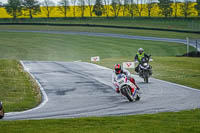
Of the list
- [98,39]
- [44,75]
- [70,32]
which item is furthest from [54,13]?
[44,75]

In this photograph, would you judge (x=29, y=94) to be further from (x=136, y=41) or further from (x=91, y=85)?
(x=136, y=41)

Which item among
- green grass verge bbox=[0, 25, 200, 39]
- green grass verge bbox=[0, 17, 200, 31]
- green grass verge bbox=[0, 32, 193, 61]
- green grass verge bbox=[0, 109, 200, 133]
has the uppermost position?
green grass verge bbox=[0, 17, 200, 31]

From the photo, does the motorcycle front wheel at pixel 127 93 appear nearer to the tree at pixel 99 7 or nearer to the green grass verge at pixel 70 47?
the green grass verge at pixel 70 47

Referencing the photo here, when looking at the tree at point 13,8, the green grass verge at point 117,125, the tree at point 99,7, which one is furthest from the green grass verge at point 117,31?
the tree at point 99,7

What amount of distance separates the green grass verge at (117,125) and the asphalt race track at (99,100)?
55.5 inches

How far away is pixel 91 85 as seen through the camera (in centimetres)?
1981

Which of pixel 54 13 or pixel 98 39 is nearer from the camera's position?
pixel 98 39

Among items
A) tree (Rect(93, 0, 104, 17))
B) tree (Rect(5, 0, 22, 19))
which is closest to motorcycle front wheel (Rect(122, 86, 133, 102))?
tree (Rect(5, 0, 22, 19))

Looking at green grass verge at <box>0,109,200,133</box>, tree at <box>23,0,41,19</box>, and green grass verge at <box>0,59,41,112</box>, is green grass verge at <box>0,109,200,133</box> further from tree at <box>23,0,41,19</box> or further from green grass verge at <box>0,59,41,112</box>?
tree at <box>23,0,41,19</box>

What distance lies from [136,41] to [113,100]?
49875mm

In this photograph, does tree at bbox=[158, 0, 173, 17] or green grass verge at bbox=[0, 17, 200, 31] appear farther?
tree at bbox=[158, 0, 173, 17]

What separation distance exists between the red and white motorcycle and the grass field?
3.41 metres

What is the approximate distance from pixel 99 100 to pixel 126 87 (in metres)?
1.28

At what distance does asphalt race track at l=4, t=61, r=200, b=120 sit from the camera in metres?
12.4
